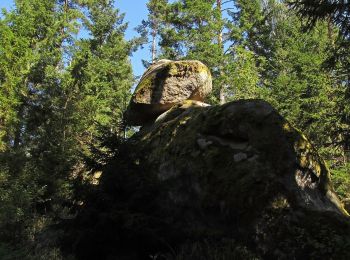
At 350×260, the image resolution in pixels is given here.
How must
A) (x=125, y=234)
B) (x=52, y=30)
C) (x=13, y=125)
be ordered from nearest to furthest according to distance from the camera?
(x=125, y=234), (x=13, y=125), (x=52, y=30)

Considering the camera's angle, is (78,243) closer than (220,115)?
Yes

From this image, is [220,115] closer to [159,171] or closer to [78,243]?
[159,171]

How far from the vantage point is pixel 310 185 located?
26.3 ft

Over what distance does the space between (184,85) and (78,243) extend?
7548 millimetres

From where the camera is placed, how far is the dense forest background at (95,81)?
14.5 metres

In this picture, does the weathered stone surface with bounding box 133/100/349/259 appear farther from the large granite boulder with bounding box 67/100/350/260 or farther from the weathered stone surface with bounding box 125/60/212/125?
the weathered stone surface with bounding box 125/60/212/125

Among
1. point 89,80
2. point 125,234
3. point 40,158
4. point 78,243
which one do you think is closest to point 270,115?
point 125,234

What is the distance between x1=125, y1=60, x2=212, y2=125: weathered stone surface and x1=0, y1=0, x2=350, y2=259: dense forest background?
1037 millimetres

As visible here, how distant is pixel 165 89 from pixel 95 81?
13634 millimetres

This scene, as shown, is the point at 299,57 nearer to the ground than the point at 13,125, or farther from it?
farther from it

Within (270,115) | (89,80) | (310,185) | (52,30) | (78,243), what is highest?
(52,30)

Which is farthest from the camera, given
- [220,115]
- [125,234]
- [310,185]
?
[220,115]

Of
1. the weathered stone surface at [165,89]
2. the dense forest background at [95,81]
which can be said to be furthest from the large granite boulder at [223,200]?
the weathered stone surface at [165,89]

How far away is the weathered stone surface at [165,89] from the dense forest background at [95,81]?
1.04m
